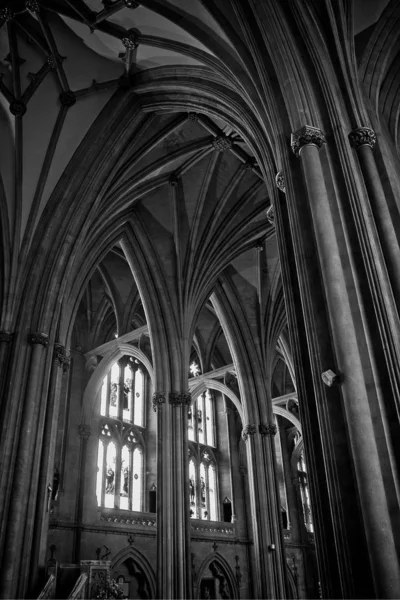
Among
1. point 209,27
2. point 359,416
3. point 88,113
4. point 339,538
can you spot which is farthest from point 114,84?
point 339,538

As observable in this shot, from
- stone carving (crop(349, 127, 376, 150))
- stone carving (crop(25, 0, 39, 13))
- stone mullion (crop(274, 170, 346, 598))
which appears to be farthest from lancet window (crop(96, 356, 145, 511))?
stone carving (crop(349, 127, 376, 150))

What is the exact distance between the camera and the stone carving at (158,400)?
632 inches

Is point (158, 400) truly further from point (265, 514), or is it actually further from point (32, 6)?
point (32, 6)

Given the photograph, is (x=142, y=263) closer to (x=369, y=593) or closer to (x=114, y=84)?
(x=114, y=84)

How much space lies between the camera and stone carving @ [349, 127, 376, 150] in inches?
303

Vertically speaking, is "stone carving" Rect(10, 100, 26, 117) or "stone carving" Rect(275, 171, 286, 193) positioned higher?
"stone carving" Rect(10, 100, 26, 117)

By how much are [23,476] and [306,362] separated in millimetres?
6775

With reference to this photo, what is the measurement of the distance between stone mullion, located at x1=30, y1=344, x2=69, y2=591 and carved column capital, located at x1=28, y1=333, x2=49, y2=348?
466mm

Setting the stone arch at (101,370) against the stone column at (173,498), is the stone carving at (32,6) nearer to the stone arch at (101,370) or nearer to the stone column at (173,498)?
the stone column at (173,498)

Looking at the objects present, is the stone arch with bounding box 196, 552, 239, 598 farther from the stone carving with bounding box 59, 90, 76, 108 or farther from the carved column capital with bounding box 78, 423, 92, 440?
the stone carving with bounding box 59, 90, 76, 108

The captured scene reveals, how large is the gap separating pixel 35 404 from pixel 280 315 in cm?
1133

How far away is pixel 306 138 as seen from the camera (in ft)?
25.4

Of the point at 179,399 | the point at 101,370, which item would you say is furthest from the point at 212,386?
the point at 179,399

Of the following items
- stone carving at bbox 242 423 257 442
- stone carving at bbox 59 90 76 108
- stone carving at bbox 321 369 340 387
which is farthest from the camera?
stone carving at bbox 242 423 257 442
